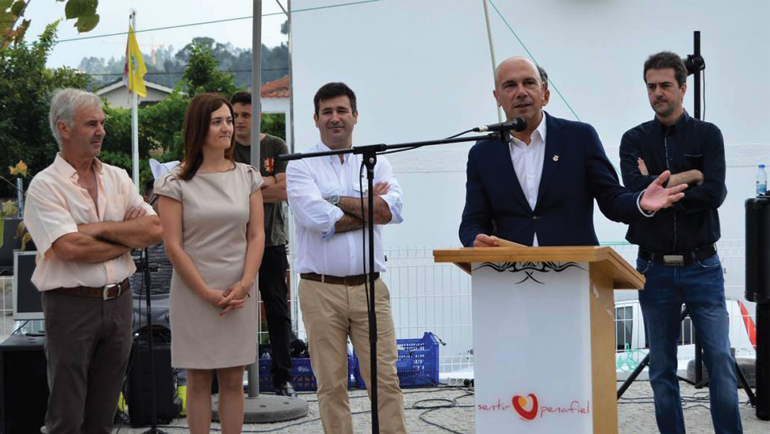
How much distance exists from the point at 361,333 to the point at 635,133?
1.95 metres

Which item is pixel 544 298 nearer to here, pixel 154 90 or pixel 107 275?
pixel 107 275

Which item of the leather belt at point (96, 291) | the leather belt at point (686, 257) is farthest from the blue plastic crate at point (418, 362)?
the leather belt at point (96, 291)

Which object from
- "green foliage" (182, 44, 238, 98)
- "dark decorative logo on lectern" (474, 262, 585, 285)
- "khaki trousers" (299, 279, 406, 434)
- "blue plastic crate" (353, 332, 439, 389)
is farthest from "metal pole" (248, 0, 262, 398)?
"green foliage" (182, 44, 238, 98)

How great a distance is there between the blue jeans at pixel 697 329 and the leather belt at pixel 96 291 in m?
2.84

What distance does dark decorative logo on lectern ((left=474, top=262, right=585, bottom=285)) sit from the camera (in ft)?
10.8

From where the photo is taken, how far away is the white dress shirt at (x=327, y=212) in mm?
4824

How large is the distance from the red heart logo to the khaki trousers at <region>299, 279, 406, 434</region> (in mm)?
1523

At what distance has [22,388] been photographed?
19.6 feet

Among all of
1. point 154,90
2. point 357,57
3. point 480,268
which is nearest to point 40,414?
point 480,268

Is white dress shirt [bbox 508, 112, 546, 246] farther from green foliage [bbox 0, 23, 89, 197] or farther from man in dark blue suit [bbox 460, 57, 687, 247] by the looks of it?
green foliage [bbox 0, 23, 89, 197]

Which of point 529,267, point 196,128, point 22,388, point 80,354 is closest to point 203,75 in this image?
point 22,388

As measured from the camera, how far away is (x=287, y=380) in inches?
291

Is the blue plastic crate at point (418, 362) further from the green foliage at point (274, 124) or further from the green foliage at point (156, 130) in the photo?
the green foliage at point (274, 124)

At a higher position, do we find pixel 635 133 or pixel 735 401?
pixel 635 133
